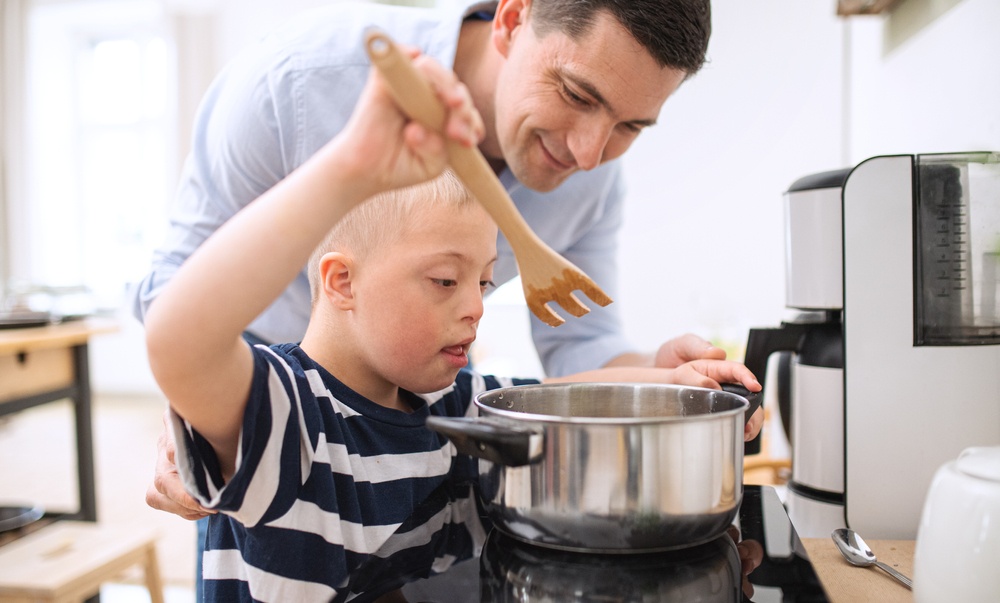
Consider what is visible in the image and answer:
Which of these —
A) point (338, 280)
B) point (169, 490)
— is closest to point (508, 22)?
point (338, 280)

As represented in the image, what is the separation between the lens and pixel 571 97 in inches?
36.2

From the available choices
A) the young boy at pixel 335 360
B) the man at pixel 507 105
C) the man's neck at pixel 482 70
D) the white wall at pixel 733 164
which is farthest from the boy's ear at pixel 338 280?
the white wall at pixel 733 164

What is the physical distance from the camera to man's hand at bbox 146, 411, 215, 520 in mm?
683

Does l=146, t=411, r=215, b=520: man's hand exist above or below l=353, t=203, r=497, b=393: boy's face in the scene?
below

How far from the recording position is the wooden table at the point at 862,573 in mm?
585

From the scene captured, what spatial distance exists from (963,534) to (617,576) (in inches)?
8.1

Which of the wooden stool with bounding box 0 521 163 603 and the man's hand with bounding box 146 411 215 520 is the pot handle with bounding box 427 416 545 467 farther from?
the wooden stool with bounding box 0 521 163 603

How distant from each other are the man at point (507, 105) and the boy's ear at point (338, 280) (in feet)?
0.70

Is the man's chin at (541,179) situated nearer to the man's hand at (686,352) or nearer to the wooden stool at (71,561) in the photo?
the man's hand at (686,352)

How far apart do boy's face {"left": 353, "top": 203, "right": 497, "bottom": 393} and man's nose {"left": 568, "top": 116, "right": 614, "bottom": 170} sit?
23 centimetres

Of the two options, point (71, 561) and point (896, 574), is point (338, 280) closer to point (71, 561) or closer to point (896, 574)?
point (896, 574)

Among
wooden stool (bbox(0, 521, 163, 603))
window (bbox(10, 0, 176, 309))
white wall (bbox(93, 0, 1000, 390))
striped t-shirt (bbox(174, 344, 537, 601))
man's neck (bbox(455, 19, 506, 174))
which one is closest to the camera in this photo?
striped t-shirt (bbox(174, 344, 537, 601))

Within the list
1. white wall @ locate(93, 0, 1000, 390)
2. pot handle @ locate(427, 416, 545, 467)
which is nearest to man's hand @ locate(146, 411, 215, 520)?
pot handle @ locate(427, 416, 545, 467)

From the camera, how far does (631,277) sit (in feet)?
12.3
